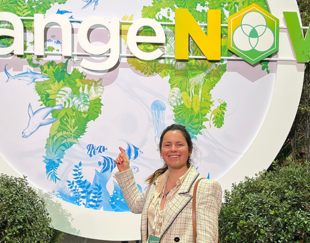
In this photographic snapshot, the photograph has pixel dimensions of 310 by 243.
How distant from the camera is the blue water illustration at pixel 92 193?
3416mm

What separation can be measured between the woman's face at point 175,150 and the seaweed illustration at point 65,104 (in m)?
1.87

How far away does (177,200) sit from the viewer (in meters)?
1.59

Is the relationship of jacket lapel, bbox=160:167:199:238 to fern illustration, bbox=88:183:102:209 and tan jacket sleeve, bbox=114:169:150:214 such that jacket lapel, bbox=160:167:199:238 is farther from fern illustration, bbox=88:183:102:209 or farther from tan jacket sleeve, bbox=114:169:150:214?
fern illustration, bbox=88:183:102:209

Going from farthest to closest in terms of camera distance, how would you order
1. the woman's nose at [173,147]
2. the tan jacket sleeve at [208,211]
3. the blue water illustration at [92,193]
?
the blue water illustration at [92,193], the woman's nose at [173,147], the tan jacket sleeve at [208,211]

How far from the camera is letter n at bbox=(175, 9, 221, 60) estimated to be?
346 centimetres

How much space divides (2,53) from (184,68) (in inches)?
71.7

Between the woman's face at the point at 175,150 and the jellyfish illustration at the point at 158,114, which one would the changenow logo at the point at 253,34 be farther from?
the woman's face at the point at 175,150

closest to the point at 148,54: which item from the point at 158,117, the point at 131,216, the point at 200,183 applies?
the point at 158,117

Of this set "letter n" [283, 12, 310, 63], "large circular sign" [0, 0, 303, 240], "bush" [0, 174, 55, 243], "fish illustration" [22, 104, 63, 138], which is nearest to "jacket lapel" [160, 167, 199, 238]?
"bush" [0, 174, 55, 243]

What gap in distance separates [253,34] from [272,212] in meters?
1.98

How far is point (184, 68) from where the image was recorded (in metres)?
3.53

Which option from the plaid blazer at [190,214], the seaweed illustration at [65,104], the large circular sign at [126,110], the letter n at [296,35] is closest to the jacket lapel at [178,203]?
the plaid blazer at [190,214]

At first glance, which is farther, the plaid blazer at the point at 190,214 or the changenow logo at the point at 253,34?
the changenow logo at the point at 253,34

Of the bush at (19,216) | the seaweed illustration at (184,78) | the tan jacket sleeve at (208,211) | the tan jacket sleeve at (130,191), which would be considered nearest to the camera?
the tan jacket sleeve at (208,211)
